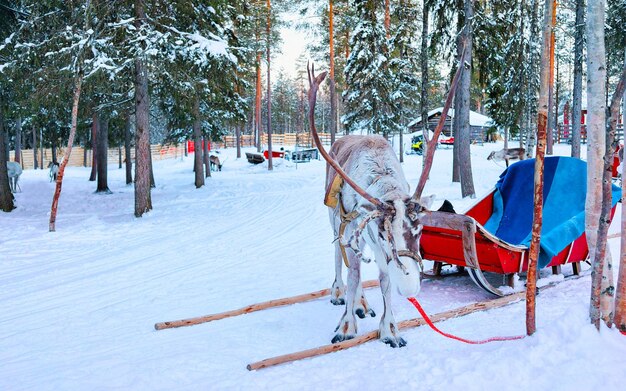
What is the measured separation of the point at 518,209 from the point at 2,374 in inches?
255

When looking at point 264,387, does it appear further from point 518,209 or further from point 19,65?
point 19,65

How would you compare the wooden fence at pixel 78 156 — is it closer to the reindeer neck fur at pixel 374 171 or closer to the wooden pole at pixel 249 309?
the wooden pole at pixel 249 309

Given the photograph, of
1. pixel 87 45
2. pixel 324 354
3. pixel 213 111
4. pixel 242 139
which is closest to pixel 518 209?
pixel 324 354

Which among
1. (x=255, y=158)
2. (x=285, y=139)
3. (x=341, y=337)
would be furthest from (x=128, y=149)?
(x=285, y=139)

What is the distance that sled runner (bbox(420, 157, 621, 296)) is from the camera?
515 centimetres

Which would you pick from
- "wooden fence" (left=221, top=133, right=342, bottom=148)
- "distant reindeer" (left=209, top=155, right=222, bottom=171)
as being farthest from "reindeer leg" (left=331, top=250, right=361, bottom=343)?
"wooden fence" (left=221, top=133, right=342, bottom=148)

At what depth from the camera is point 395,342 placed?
13.2 ft

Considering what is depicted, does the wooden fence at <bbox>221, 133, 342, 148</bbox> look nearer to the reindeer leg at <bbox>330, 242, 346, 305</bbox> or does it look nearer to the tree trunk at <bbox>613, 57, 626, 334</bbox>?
the reindeer leg at <bbox>330, 242, 346, 305</bbox>

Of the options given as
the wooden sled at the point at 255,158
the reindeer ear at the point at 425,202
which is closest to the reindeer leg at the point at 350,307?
the reindeer ear at the point at 425,202

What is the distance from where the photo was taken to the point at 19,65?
38.0 feet

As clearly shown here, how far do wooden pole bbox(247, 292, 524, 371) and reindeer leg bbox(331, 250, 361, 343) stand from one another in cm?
19

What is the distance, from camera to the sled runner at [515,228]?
16.9 ft

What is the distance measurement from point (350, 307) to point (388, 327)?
1.39 ft

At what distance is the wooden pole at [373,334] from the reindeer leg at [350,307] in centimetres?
19
